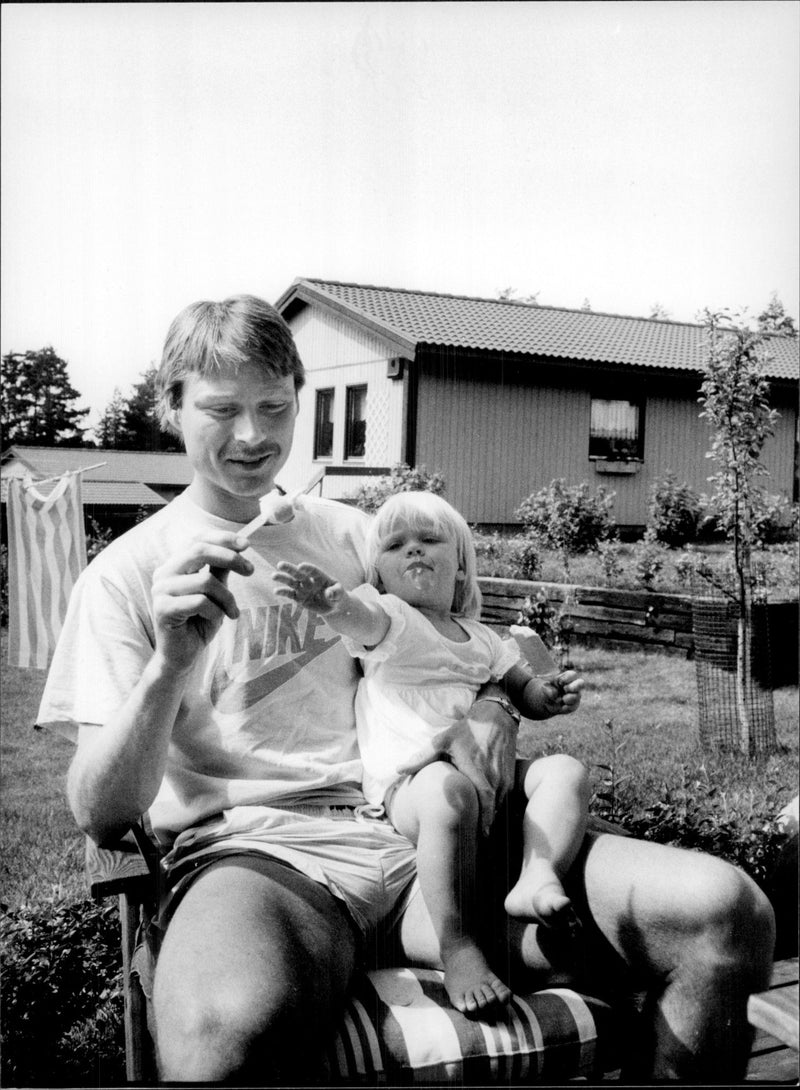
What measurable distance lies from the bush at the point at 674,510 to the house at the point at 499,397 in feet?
0.21

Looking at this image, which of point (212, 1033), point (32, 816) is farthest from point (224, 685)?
point (32, 816)

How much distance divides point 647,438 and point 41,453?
316 cm

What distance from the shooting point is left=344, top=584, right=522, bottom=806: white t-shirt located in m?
1.66

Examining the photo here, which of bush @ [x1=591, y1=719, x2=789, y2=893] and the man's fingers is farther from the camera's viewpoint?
bush @ [x1=591, y1=719, x2=789, y2=893]

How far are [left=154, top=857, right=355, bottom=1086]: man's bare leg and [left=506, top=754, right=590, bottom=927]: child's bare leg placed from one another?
277 millimetres

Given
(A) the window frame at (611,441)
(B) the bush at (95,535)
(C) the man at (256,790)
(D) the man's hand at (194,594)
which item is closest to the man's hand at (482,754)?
(C) the man at (256,790)

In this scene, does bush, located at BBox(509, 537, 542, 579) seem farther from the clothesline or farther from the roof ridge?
the clothesline

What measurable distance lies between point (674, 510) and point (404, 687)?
11.7ft

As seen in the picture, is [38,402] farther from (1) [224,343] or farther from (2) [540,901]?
(2) [540,901]

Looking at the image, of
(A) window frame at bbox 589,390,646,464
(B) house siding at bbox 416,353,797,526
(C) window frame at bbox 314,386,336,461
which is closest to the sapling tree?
(B) house siding at bbox 416,353,797,526

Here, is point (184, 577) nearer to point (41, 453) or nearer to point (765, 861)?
point (41, 453)

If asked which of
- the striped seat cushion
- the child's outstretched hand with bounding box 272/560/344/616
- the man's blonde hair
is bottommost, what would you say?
the striped seat cushion

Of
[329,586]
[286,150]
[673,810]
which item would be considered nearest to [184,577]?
[329,586]

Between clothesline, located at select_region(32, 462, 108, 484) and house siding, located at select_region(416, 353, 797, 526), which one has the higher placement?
house siding, located at select_region(416, 353, 797, 526)
